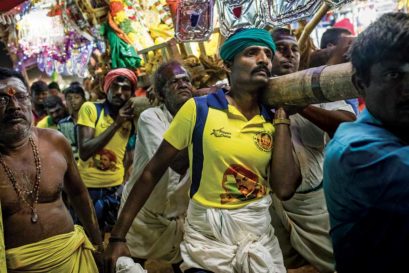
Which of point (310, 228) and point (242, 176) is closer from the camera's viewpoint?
point (242, 176)

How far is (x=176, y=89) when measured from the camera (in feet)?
10.8

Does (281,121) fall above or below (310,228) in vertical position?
above

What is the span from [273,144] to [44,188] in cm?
116

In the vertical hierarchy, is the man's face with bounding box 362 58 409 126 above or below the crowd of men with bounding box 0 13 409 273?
above

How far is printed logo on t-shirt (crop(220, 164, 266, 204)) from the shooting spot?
7.29 feet

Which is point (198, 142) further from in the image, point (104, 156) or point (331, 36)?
point (104, 156)

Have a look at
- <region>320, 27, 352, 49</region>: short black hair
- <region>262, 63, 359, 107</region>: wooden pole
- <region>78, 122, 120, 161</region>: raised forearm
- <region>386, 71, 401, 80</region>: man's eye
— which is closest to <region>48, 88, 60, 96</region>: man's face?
<region>78, 122, 120, 161</region>: raised forearm

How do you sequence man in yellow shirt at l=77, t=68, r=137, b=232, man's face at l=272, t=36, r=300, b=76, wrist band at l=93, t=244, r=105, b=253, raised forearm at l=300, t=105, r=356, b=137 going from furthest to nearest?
man in yellow shirt at l=77, t=68, r=137, b=232 < man's face at l=272, t=36, r=300, b=76 < wrist band at l=93, t=244, r=105, b=253 < raised forearm at l=300, t=105, r=356, b=137

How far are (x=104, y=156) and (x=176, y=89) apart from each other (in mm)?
1682

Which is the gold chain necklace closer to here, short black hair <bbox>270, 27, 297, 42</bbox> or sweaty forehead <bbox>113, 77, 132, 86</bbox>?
short black hair <bbox>270, 27, 297, 42</bbox>

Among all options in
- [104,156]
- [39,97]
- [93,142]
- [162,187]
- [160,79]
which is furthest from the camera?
[39,97]

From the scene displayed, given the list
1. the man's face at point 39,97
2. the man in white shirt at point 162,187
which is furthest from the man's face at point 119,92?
the man's face at point 39,97

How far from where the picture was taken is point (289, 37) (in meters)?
3.04

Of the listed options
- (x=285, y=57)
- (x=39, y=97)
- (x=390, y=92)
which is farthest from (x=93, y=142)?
(x=390, y=92)
